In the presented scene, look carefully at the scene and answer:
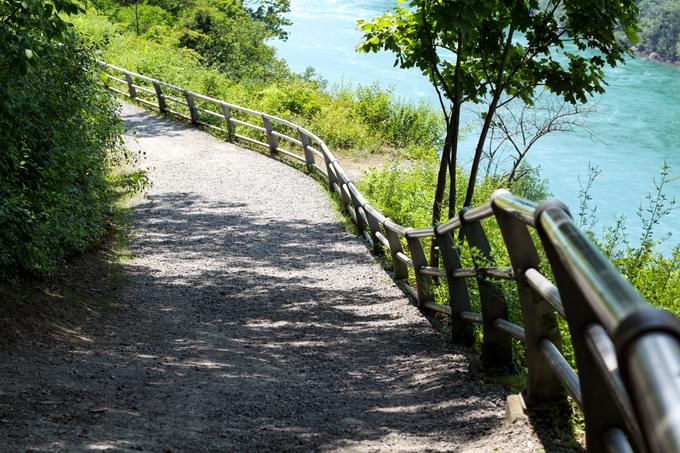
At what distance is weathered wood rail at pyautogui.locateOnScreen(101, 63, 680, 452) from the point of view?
114cm

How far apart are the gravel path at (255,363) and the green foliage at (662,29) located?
3931cm

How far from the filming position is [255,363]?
272 inches

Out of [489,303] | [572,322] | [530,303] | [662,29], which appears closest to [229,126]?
[489,303]

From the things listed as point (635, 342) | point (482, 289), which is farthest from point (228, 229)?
point (635, 342)

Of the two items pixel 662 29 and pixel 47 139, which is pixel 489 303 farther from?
pixel 662 29

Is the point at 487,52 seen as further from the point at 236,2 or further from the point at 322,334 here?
the point at 236,2

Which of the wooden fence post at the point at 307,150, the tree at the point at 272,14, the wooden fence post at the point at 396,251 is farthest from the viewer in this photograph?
the tree at the point at 272,14

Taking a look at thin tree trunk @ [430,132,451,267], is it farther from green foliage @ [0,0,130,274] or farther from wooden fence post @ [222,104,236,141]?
wooden fence post @ [222,104,236,141]

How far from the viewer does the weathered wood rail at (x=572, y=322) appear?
1.14 meters

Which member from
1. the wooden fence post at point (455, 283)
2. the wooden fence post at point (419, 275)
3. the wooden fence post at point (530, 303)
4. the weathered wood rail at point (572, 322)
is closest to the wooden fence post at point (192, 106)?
the weathered wood rail at point (572, 322)

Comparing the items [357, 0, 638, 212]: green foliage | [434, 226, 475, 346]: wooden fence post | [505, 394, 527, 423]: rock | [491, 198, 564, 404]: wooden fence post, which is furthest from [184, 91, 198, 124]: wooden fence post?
[491, 198, 564, 404]: wooden fence post

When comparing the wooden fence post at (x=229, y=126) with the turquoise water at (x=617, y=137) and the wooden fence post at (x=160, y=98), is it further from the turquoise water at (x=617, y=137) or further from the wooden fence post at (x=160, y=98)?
the turquoise water at (x=617, y=137)

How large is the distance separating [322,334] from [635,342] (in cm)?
Result: 727

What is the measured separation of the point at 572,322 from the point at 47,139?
23.8 ft
